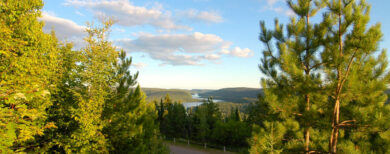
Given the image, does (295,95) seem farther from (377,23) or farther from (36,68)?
(36,68)

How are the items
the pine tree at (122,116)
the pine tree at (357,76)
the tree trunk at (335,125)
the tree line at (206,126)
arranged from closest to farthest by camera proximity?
the pine tree at (357,76) < the tree trunk at (335,125) < the pine tree at (122,116) < the tree line at (206,126)

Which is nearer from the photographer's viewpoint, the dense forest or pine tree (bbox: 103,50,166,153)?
the dense forest

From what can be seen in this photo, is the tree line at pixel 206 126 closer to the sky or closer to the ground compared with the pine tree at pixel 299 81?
closer to the ground

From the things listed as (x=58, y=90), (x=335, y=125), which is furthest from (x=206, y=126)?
(x=335, y=125)

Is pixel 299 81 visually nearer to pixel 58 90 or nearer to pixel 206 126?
pixel 58 90

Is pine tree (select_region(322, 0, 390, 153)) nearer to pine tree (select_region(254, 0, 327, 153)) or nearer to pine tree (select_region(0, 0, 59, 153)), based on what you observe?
pine tree (select_region(254, 0, 327, 153))

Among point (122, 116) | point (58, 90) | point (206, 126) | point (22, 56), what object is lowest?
point (206, 126)

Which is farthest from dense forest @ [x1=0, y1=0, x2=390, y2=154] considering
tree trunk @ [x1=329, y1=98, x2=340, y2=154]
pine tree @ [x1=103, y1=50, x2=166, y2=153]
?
pine tree @ [x1=103, y1=50, x2=166, y2=153]

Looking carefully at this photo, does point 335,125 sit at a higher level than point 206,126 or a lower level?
higher

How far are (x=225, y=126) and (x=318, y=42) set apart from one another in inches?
1146

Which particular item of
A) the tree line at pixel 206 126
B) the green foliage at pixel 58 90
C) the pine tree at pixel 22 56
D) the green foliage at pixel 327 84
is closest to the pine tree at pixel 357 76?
the green foliage at pixel 327 84

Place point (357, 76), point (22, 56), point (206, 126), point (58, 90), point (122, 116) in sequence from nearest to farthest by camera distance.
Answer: point (357, 76), point (22, 56), point (58, 90), point (122, 116), point (206, 126)

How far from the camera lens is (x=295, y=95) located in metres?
4.74

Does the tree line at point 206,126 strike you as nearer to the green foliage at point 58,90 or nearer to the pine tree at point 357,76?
the green foliage at point 58,90
